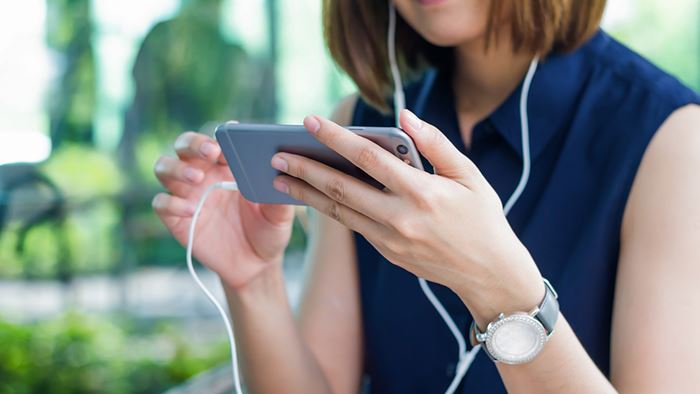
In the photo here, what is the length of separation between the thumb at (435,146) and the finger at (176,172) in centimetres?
42

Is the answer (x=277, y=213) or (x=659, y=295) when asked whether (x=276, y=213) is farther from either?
(x=659, y=295)

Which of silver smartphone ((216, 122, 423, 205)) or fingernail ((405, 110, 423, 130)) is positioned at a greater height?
fingernail ((405, 110, 423, 130))

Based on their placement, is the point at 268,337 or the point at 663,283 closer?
the point at 663,283

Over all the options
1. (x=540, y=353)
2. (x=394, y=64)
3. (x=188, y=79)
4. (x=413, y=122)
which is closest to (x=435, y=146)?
(x=413, y=122)

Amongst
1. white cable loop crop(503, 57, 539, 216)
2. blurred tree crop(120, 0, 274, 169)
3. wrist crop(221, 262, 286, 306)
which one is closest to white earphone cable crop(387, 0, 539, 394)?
white cable loop crop(503, 57, 539, 216)

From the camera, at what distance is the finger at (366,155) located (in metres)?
0.79

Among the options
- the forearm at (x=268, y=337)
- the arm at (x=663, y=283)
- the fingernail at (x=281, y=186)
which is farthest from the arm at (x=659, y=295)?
the forearm at (x=268, y=337)

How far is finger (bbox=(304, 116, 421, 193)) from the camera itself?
2.58ft

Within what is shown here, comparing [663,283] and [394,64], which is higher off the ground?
[394,64]

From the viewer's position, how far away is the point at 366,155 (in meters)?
0.80

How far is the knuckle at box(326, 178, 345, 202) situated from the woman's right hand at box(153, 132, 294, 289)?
32 centimetres

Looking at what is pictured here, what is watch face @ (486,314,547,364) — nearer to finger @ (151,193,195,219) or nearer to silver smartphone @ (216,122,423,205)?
silver smartphone @ (216,122,423,205)

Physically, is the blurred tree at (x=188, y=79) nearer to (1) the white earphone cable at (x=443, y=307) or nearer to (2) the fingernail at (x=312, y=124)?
(1) the white earphone cable at (x=443, y=307)

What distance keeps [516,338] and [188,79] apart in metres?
1.96
